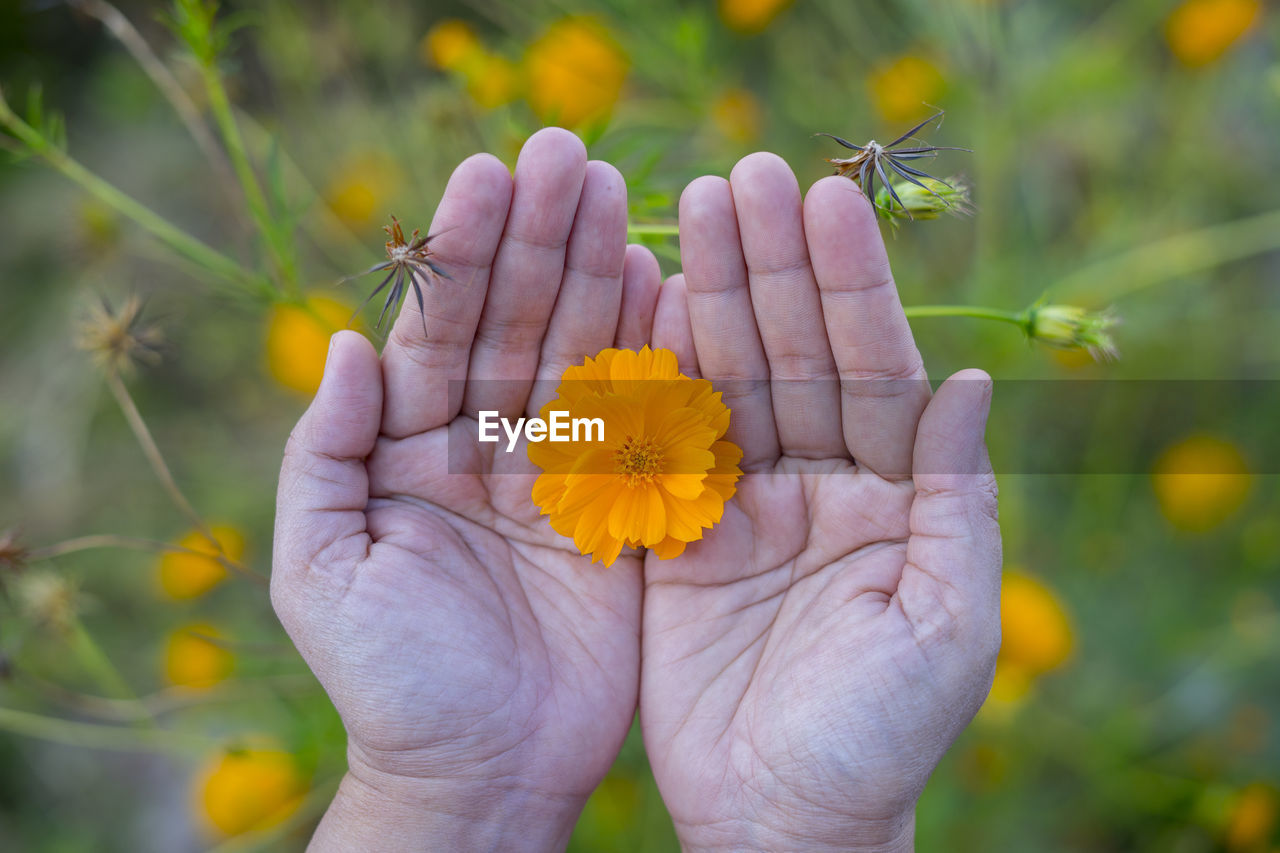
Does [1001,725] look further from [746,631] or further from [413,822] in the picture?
[413,822]

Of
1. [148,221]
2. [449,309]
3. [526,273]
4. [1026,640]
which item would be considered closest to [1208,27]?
[1026,640]

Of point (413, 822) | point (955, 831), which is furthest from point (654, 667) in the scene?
point (955, 831)

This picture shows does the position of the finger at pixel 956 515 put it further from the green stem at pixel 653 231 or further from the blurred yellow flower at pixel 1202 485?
the blurred yellow flower at pixel 1202 485

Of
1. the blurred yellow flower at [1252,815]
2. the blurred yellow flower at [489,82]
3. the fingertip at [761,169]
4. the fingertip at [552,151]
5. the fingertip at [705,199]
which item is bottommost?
the blurred yellow flower at [1252,815]

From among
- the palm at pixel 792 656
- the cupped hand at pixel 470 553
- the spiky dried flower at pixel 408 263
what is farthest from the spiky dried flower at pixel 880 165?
the spiky dried flower at pixel 408 263

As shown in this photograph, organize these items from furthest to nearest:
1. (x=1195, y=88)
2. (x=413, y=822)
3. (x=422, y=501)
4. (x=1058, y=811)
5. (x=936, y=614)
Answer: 1. (x=1195, y=88)
2. (x=1058, y=811)
3. (x=422, y=501)
4. (x=413, y=822)
5. (x=936, y=614)

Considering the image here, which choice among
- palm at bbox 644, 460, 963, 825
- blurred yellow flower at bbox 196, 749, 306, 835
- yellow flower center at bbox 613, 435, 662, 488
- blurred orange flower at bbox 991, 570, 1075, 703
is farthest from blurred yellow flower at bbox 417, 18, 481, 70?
blurred orange flower at bbox 991, 570, 1075, 703
